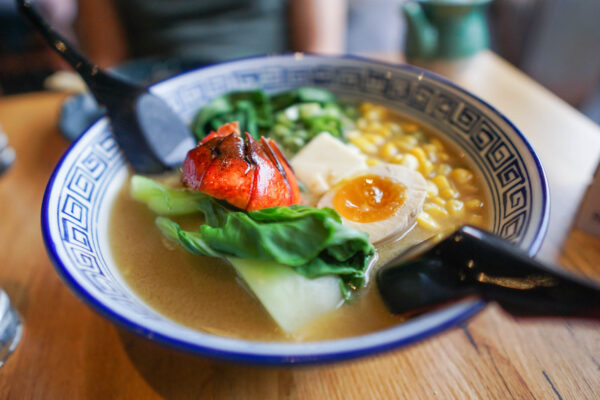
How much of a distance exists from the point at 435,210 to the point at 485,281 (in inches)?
19.7

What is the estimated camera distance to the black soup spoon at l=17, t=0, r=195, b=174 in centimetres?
116

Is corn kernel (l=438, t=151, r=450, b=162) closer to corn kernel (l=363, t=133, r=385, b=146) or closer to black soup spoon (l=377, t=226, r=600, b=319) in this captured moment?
corn kernel (l=363, t=133, r=385, b=146)

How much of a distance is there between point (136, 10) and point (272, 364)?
8.29 ft

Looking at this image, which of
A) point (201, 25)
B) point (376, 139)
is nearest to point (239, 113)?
point (376, 139)

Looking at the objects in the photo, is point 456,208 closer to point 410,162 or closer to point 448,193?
point 448,193

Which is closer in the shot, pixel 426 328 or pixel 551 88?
pixel 426 328

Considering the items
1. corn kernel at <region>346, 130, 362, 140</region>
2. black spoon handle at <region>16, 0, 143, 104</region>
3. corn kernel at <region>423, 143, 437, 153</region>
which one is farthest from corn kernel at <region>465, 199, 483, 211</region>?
black spoon handle at <region>16, 0, 143, 104</region>

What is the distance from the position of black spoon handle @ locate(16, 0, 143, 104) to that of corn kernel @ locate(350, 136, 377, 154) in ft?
2.45

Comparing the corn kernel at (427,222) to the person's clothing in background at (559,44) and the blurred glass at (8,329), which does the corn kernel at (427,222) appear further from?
the person's clothing in background at (559,44)

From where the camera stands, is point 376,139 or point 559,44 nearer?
point 376,139

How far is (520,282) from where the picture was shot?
0.60 m

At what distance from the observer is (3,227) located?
1.22m

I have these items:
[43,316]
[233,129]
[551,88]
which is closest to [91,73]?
[233,129]

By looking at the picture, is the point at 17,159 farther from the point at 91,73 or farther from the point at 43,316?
the point at 43,316
